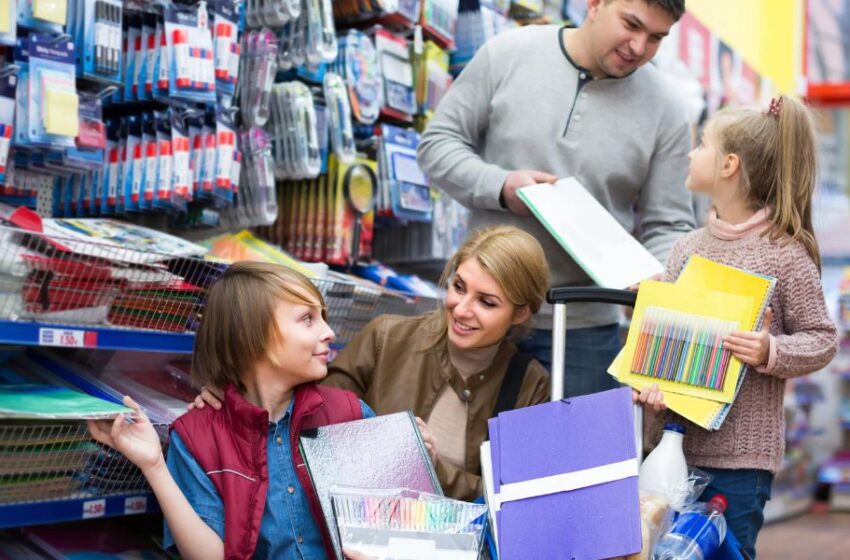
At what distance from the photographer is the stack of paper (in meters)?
2.10

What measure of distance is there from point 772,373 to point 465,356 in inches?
27.8

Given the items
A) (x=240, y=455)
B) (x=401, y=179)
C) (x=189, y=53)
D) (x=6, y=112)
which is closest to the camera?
(x=240, y=455)

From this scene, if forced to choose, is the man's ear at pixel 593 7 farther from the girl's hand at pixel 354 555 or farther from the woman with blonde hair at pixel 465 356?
the girl's hand at pixel 354 555

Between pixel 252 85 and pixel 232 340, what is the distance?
127cm

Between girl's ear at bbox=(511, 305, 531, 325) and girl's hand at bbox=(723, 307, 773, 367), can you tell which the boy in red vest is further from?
girl's hand at bbox=(723, 307, 773, 367)

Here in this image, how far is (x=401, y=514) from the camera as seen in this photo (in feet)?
5.97

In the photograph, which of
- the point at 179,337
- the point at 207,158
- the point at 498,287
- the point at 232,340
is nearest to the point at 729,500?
the point at 498,287

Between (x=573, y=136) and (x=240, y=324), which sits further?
(x=573, y=136)

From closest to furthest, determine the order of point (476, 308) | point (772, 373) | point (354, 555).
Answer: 1. point (354, 555)
2. point (772, 373)
3. point (476, 308)

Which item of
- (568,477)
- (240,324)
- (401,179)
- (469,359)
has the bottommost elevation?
(568,477)

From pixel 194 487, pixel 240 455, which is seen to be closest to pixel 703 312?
pixel 240 455

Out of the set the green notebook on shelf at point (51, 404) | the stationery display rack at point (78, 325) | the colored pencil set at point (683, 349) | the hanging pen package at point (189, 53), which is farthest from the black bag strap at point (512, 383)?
the hanging pen package at point (189, 53)

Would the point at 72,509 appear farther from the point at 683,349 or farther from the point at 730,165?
the point at 730,165

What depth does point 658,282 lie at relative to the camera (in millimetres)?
2162
